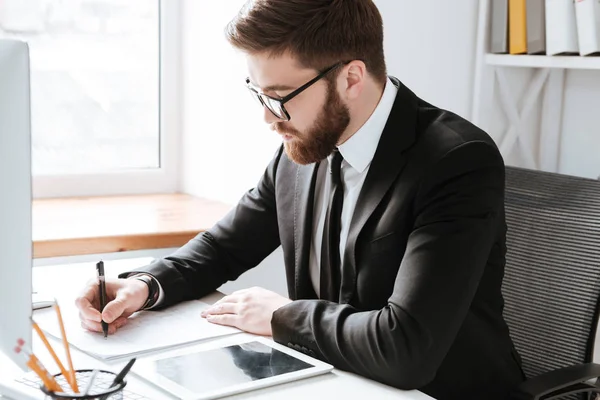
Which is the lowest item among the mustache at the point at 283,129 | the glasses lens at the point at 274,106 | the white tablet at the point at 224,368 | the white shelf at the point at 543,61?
the white tablet at the point at 224,368

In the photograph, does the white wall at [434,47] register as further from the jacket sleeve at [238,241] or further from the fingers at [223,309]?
the fingers at [223,309]

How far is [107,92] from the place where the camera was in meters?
2.96

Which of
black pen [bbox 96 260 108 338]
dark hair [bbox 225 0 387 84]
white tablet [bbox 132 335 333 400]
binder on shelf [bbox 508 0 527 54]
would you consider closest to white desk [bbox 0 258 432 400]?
white tablet [bbox 132 335 333 400]

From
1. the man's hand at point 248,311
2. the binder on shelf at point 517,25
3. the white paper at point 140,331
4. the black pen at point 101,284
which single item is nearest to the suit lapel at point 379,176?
the man's hand at point 248,311

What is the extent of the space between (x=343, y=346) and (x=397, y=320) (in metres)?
0.10

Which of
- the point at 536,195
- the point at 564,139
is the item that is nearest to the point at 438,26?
the point at 564,139

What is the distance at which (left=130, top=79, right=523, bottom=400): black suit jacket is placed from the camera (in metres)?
1.51

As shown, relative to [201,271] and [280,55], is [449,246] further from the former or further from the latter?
[201,271]

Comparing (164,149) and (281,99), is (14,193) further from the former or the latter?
(164,149)

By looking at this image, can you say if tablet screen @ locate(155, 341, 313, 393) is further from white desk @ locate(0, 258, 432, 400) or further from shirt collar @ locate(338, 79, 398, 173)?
shirt collar @ locate(338, 79, 398, 173)

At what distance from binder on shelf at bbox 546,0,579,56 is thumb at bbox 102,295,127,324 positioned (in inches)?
56.8

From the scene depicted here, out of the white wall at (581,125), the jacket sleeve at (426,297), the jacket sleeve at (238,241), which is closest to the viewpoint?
the jacket sleeve at (426,297)

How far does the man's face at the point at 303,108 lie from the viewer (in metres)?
1.71

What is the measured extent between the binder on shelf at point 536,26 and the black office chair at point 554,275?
67 centimetres
